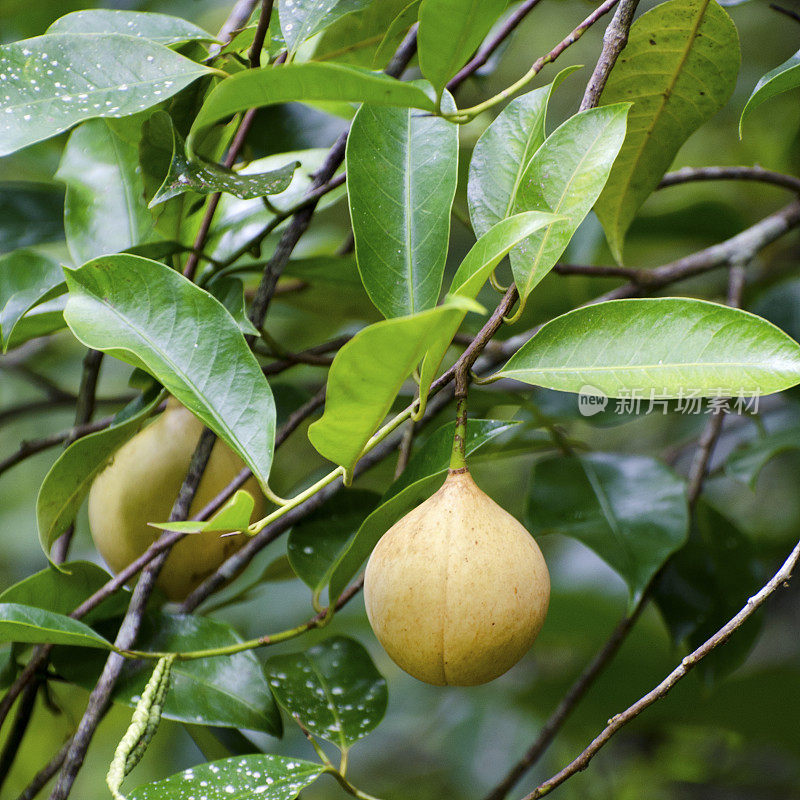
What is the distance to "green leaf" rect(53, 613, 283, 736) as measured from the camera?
0.50 m

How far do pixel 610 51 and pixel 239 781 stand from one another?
0.44 metres

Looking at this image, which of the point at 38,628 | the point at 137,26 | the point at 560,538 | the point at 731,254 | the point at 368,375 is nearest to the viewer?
the point at 368,375

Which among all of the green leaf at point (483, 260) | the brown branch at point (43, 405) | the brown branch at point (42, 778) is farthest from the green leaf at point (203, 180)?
the brown branch at point (43, 405)

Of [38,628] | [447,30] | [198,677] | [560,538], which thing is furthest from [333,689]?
[560,538]

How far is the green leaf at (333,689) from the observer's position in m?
0.52

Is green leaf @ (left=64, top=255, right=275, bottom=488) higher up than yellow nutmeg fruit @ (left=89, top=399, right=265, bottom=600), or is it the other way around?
green leaf @ (left=64, top=255, right=275, bottom=488)

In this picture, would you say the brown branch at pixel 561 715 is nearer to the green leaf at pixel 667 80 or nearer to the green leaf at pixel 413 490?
the green leaf at pixel 413 490

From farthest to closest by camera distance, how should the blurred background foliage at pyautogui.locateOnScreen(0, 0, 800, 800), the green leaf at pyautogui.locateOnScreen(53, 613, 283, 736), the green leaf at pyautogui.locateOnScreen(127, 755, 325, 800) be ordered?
the blurred background foliage at pyautogui.locateOnScreen(0, 0, 800, 800) → the green leaf at pyautogui.locateOnScreen(53, 613, 283, 736) → the green leaf at pyautogui.locateOnScreen(127, 755, 325, 800)

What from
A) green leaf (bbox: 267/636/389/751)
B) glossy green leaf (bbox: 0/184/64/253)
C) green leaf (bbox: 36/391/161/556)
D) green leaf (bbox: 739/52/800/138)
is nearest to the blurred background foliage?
glossy green leaf (bbox: 0/184/64/253)

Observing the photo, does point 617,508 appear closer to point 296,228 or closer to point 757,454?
point 757,454

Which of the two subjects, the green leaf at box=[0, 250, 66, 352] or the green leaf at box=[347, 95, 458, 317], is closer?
the green leaf at box=[347, 95, 458, 317]

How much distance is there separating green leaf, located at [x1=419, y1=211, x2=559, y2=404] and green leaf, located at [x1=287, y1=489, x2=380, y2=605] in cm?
23

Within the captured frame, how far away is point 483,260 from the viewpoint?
13.7 inches

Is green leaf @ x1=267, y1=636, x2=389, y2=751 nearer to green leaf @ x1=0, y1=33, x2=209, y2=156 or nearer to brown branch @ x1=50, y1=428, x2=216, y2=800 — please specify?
brown branch @ x1=50, y1=428, x2=216, y2=800
